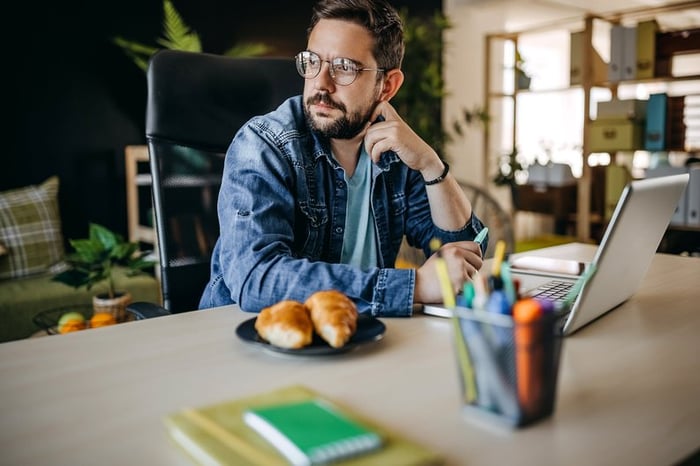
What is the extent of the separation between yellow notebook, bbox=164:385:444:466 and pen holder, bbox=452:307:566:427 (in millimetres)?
96

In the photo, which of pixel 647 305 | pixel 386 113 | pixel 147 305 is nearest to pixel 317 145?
pixel 386 113

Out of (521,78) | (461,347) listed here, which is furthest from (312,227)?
(521,78)

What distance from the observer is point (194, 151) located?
149cm

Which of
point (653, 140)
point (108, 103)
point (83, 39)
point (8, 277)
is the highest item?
point (83, 39)

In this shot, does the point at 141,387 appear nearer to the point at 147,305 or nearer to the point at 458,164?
the point at 147,305

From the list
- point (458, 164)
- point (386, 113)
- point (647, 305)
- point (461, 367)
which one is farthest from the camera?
point (458, 164)

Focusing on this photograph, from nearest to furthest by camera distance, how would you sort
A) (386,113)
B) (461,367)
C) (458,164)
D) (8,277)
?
(461,367)
(386,113)
(8,277)
(458,164)

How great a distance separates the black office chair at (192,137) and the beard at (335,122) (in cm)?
23

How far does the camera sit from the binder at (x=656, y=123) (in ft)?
12.2

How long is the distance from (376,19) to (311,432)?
1.04 m

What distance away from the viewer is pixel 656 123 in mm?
3756

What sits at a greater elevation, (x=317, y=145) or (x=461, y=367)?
(x=317, y=145)

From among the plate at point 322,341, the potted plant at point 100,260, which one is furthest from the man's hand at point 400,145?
the potted plant at point 100,260

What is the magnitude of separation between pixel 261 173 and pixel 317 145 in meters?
0.18
